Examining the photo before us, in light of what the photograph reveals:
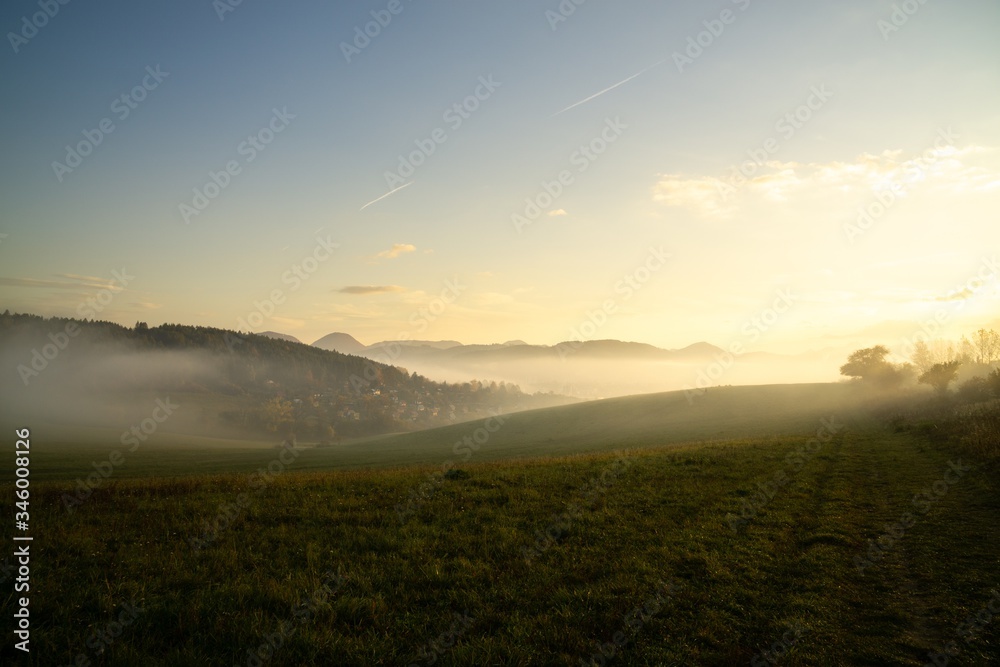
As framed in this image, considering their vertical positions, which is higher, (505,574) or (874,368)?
(874,368)

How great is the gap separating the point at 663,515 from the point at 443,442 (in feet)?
279

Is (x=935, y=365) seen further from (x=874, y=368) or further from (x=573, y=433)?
(x=573, y=433)

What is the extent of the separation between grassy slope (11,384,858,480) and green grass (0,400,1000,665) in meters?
41.2

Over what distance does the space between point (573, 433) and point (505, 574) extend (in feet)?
255

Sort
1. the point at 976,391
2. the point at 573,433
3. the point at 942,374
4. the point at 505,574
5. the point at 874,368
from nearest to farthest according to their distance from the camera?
the point at 505,574
the point at 976,391
the point at 942,374
the point at 573,433
the point at 874,368

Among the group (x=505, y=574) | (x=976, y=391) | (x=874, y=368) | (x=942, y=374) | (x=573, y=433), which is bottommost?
(x=573, y=433)

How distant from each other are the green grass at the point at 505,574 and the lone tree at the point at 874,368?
9751 cm

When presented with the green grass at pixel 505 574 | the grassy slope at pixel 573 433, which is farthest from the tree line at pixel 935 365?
the green grass at pixel 505 574

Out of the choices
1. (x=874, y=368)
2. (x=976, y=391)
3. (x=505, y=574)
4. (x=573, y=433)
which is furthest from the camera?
(x=874, y=368)

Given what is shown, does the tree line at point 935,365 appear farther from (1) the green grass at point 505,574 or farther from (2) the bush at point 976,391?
(1) the green grass at point 505,574

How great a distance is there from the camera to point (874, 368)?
96.1m

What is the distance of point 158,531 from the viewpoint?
11.5m

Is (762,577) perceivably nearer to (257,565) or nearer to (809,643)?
(809,643)

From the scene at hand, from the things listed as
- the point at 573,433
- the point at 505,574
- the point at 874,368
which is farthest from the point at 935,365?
the point at 505,574
